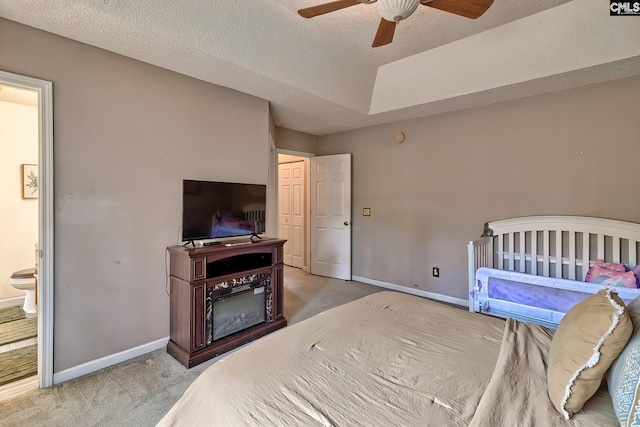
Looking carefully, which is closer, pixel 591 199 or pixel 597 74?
pixel 597 74

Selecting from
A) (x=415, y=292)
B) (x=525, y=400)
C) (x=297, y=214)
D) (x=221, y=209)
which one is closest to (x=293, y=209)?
(x=297, y=214)

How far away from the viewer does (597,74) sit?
8.57ft

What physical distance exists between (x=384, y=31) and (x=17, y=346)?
13.1 feet

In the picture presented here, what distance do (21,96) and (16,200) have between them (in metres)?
1.29

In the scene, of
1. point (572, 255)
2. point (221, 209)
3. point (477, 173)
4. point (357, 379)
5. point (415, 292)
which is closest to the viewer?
point (357, 379)

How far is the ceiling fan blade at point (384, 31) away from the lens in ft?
6.11

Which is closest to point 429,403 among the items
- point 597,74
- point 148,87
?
point 148,87

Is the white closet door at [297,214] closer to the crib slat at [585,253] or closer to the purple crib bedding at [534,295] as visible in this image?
the purple crib bedding at [534,295]

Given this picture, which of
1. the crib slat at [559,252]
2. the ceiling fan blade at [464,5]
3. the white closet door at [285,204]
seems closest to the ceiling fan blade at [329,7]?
the ceiling fan blade at [464,5]

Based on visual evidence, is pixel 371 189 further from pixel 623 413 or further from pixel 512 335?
pixel 623 413

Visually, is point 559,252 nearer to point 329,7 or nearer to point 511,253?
point 511,253

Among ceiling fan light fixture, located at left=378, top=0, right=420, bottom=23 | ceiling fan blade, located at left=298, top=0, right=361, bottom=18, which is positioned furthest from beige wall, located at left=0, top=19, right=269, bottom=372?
ceiling fan light fixture, located at left=378, top=0, right=420, bottom=23

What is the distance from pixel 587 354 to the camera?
0.90 metres

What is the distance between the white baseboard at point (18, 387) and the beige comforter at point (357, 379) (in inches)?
74.6
